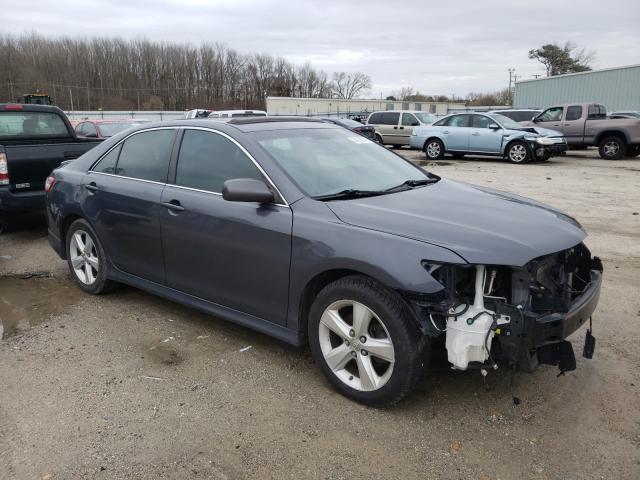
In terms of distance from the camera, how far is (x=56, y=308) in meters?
4.73

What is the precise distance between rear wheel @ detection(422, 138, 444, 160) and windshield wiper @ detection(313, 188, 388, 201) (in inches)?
611

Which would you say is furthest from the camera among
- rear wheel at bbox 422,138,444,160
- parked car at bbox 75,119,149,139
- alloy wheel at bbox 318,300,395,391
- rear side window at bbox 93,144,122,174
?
rear wheel at bbox 422,138,444,160

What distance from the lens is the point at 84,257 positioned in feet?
16.5

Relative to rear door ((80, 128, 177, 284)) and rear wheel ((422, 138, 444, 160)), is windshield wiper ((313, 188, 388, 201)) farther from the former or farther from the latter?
rear wheel ((422, 138, 444, 160))

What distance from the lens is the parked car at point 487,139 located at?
16.9m

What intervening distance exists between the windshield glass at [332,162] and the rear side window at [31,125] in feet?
19.0

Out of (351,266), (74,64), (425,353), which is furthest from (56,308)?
(74,64)

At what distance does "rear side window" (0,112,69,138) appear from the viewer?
25.5 ft

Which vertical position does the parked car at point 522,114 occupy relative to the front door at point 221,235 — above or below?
above

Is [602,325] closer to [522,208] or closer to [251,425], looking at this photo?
[522,208]

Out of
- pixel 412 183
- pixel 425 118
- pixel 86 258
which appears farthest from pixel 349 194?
pixel 425 118

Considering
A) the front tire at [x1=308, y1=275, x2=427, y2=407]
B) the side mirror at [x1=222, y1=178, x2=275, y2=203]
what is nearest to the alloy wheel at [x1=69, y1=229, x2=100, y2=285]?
the side mirror at [x1=222, y1=178, x2=275, y2=203]

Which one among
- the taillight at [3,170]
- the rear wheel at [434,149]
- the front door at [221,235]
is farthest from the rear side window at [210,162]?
the rear wheel at [434,149]

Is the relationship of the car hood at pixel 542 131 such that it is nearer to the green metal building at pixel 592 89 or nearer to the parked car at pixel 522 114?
the parked car at pixel 522 114
